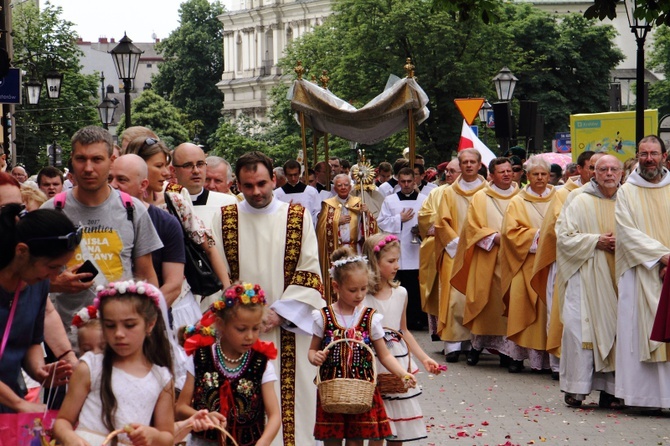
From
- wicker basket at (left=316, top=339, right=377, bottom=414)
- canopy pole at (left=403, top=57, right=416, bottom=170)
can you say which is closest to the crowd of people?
wicker basket at (left=316, top=339, right=377, bottom=414)

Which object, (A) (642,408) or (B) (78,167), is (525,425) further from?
(B) (78,167)

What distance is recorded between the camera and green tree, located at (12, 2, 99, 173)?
53.8 meters

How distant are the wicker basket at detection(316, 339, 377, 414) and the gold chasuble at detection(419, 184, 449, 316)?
369 inches

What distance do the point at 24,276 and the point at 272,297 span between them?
3034 millimetres

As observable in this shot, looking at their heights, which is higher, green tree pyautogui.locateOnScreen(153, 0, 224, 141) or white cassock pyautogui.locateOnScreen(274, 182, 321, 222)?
green tree pyautogui.locateOnScreen(153, 0, 224, 141)

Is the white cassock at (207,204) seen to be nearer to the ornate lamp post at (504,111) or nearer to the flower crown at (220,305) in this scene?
the flower crown at (220,305)

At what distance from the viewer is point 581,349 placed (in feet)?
40.7

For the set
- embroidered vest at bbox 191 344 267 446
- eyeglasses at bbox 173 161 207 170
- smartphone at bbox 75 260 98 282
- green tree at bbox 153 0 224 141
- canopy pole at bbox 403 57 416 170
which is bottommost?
embroidered vest at bbox 191 344 267 446

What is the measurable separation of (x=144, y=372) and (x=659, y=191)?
7286 millimetres

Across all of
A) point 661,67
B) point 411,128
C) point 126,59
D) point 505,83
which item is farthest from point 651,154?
point 661,67

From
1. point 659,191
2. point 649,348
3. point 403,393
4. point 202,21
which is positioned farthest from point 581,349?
point 202,21

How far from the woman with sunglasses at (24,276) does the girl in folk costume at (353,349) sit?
2499 mm

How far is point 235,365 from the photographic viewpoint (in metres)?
6.71

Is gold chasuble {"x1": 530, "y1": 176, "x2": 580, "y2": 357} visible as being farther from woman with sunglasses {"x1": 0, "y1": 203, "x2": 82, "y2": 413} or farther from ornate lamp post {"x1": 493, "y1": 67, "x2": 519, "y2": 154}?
ornate lamp post {"x1": 493, "y1": 67, "x2": 519, "y2": 154}
